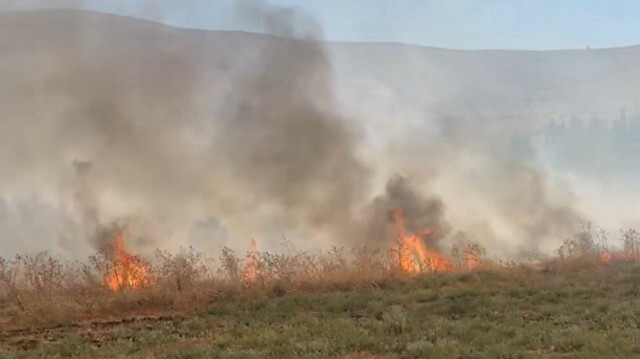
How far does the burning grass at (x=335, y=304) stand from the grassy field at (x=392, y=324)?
0.04 meters

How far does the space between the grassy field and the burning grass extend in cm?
4

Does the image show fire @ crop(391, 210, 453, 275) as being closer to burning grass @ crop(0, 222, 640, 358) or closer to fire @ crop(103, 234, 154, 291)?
burning grass @ crop(0, 222, 640, 358)

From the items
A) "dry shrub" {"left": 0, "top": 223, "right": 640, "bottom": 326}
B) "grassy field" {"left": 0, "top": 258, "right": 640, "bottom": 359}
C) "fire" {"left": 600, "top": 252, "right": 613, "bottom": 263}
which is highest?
"dry shrub" {"left": 0, "top": 223, "right": 640, "bottom": 326}

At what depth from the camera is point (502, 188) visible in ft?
129

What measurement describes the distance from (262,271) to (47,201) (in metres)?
23.1

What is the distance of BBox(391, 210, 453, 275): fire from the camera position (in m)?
20.9

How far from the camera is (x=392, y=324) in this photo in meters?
11.3

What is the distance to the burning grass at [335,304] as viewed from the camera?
9828mm

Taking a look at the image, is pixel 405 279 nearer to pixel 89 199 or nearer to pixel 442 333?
pixel 442 333

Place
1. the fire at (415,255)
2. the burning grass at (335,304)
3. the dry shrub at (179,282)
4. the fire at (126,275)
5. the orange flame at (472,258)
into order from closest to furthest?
1. the burning grass at (335,304)
2. the dry shrub at (179,282)
3. the fire at (126,275)
4. the fire at (415,255)
5. the orange flame at (472,258)

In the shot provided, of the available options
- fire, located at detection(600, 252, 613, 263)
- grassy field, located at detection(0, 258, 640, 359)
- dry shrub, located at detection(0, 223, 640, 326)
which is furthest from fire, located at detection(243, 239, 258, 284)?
fire, located at detection(600, 252, 613, 263)

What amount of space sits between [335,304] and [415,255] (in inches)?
358

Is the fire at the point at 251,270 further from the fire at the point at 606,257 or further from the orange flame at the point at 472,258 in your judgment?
the fire at the point at 606,257

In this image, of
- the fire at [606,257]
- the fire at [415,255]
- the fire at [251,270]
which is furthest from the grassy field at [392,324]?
the fire at [606,257]
